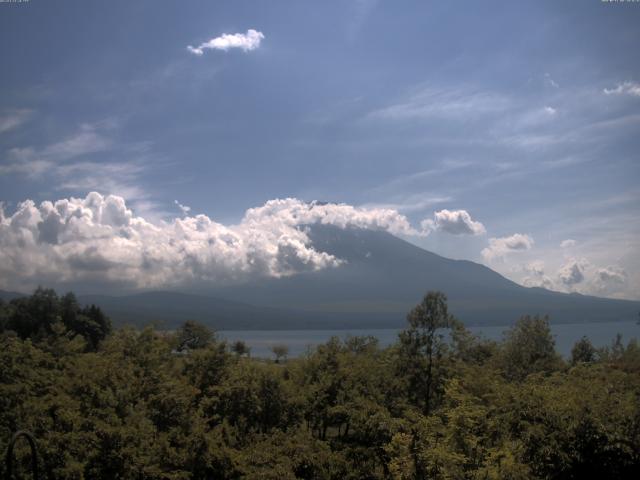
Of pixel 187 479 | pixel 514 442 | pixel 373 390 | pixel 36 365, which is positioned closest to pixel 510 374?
pixel 373 390

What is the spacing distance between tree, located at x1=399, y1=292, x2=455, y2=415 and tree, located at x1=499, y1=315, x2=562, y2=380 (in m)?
7.93

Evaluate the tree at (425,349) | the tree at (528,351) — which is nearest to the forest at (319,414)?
the tree at (425,349)

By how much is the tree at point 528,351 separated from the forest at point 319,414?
5.46 feet

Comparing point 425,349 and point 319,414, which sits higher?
point 425,349

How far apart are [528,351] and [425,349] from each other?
12.8m

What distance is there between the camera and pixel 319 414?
24.5m

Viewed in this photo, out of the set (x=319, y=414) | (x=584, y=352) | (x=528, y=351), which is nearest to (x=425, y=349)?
(x=319, y=414)

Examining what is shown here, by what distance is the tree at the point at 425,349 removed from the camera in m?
25.2

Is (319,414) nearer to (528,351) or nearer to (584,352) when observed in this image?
(528,351)

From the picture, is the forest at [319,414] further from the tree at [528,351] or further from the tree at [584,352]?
the tree at [584,352]

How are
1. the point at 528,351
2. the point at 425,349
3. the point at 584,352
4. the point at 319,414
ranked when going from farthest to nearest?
the point at 584,352 → the point at 528,351 → the point at 425,349 → the point at 319,414

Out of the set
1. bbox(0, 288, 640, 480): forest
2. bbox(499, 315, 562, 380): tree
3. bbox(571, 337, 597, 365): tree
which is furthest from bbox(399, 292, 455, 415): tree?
bbox(571, 337, 597, 365): tree

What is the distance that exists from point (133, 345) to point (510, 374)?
2148 cm

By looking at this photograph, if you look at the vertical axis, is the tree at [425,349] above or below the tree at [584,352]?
above
